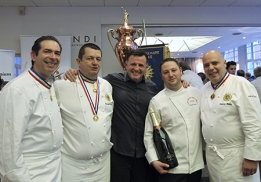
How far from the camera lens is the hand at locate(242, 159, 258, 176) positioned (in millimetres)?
1496

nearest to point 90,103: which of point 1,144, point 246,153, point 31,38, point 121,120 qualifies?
point 121,120

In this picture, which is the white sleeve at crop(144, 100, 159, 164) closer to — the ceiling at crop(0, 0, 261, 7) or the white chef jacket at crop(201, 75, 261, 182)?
the white chef jacket at crop(201, 75, 261, 182)

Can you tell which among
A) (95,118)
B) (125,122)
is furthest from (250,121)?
(95,118)

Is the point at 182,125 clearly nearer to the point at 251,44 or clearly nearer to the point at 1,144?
the point at 1,144

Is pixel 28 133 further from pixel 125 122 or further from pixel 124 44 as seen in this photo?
pixel 124 44

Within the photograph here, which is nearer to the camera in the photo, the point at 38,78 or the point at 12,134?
the point at 12,134

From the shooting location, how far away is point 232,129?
1569 millimetres

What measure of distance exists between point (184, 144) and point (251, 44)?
1074 cm

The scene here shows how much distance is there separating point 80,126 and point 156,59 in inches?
76.7

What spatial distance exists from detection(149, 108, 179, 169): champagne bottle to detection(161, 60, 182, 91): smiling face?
0.84 feet

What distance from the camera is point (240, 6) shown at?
5430 millimetres

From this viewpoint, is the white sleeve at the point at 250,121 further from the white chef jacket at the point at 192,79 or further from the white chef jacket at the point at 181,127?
the white chef jacket at the point at 192,79

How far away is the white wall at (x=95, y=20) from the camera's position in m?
5.04

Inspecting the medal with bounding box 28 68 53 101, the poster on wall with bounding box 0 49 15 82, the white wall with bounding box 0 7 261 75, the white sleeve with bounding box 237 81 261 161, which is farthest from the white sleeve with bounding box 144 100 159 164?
the poster on wall with bounding box 0 49 15 82
